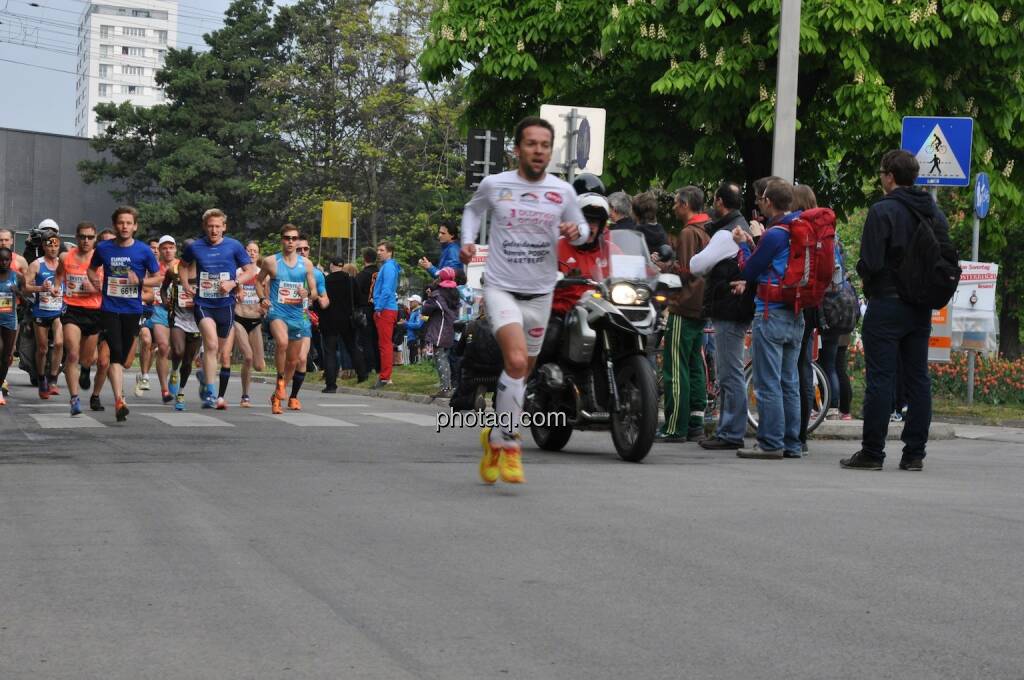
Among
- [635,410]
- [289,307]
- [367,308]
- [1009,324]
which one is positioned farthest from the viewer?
[1009,324]

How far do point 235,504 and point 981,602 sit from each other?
3988mm

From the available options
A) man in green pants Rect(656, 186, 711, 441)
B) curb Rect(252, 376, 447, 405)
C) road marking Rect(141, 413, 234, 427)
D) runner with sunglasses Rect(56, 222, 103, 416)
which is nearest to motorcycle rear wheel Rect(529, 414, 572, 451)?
man in green pants Rect(656, 186, 711, 441)

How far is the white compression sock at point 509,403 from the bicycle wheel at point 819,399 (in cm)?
492

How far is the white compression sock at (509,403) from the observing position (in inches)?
353

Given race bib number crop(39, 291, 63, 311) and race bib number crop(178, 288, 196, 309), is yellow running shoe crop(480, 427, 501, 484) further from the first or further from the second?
race bib number crop(39, 291, 63, 311)

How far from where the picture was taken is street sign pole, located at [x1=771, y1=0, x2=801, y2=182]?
14.9 meters

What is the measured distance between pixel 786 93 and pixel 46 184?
61.7m

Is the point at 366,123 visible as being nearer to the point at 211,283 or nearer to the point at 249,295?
the point at 249,295

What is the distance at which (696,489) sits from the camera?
906 cm

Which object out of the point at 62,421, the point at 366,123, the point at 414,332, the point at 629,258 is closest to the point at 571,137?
the point at 62,421

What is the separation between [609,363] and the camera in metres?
10.8

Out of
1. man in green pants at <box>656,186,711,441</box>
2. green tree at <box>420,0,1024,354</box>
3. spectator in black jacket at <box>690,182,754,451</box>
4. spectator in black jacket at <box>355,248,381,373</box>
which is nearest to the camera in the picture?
spectator in black jacket at <box>690,182,754,451</box>

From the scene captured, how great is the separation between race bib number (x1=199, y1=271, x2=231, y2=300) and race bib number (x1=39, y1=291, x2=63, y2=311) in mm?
3309

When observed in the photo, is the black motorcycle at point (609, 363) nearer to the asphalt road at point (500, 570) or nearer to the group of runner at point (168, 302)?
the asphalt road at point (500, 570)
